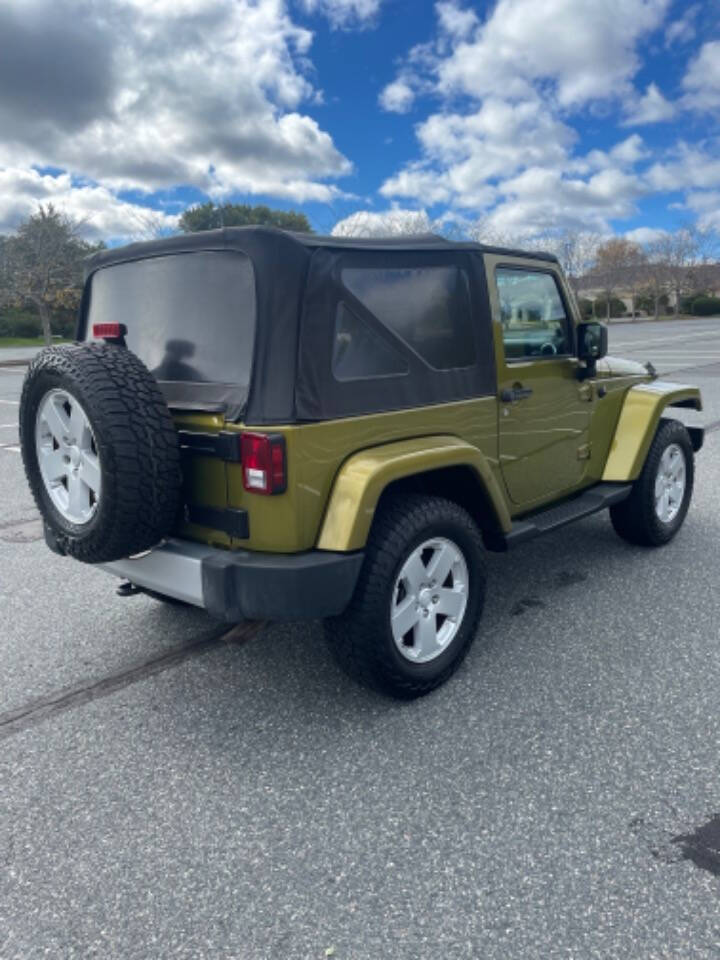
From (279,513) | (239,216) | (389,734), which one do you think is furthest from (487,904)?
(239,216)

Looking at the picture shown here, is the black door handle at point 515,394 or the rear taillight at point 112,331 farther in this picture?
the black door handle at point 515,394

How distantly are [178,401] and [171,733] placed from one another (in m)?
1.31

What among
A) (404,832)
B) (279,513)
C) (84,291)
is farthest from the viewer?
(84,291)

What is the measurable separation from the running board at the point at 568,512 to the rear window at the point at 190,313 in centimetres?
156

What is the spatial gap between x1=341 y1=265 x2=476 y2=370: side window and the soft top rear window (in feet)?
1.44

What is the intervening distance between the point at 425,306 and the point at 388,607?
1312 millimetres

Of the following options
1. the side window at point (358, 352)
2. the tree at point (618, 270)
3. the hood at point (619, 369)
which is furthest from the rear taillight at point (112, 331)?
the tree at point (618, 270)

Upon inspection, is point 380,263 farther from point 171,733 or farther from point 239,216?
point 239,216

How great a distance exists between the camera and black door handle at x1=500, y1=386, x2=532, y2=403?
348 centimetres

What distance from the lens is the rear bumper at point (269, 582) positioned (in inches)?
101

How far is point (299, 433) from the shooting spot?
2574 millimetres

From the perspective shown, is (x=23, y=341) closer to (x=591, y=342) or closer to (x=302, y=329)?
(x=591, y=342)

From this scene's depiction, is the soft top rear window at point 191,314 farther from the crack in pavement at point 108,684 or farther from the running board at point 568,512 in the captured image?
the running board at point 568,512

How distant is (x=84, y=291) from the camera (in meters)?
3.60
